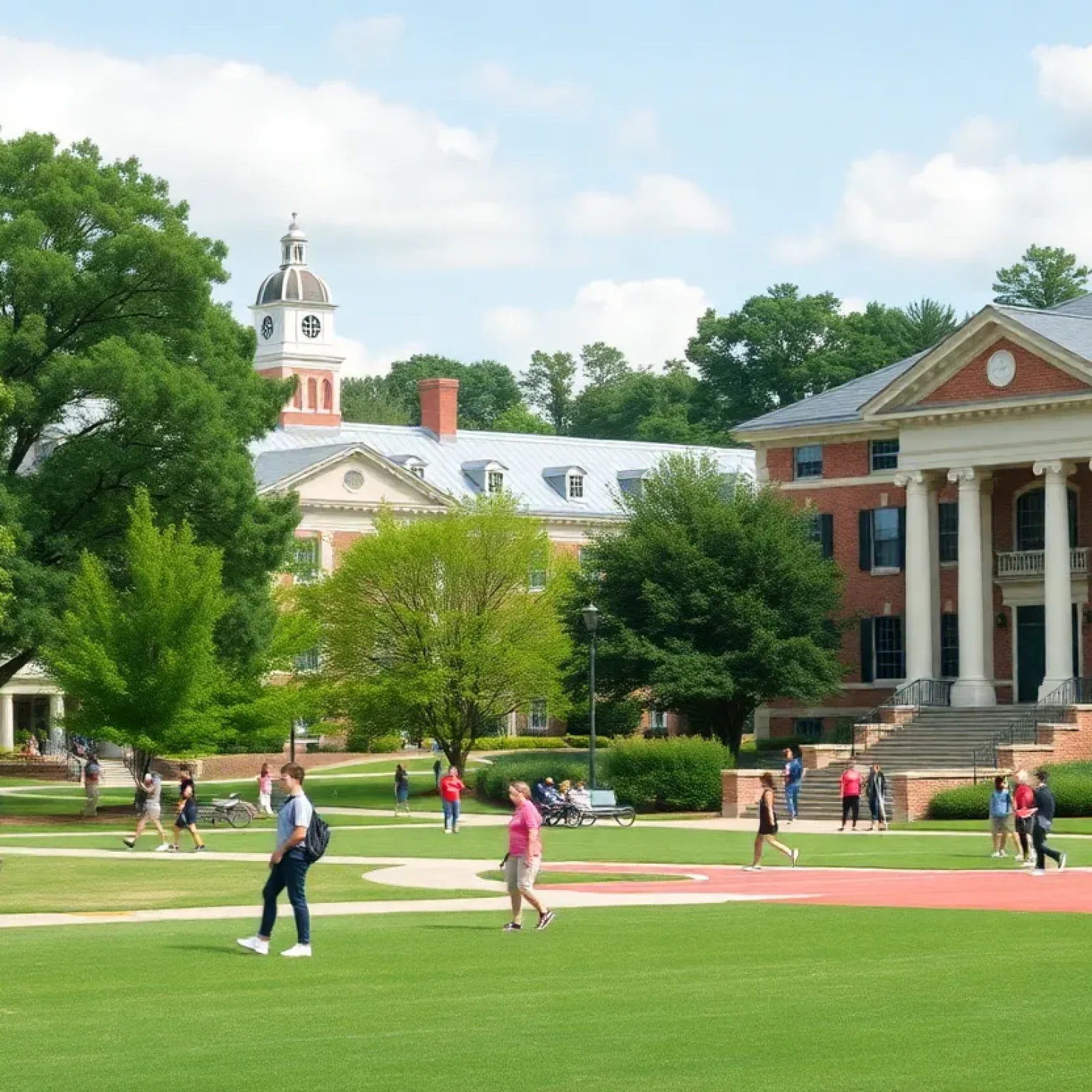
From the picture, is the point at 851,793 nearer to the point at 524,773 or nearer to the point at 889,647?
the point at 524,773

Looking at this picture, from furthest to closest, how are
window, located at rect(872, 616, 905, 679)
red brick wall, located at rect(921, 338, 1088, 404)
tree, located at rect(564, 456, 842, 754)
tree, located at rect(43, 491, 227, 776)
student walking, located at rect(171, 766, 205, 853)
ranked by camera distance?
window, located at rect(872, 616, 905, 679)
tree, located at rect(564, 456, 842, 754)
red brick wall, located at rect(921, 338, 1088, 404)
tree, located at rect(43, 491, 227, 776)
student walking, located at rect(171, 766, 205, 853)

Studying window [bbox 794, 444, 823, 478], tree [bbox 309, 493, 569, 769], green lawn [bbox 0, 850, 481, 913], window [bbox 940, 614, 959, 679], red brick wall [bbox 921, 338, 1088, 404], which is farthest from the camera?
window [bbox 794, 444, 823, 478]

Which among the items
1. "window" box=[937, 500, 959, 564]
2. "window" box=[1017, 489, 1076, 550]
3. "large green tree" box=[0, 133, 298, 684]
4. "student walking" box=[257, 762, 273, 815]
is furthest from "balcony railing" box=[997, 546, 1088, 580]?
"student walking" box=[257, 762, 273, 815]

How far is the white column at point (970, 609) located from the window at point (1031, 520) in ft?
8.23

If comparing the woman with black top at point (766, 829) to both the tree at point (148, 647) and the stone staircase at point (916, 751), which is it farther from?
the tree at point (148, 647)

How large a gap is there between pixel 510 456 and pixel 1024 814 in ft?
250

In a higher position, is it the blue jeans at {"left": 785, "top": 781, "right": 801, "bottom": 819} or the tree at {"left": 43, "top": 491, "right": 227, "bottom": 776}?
the tree at {"left": 43, "top": 491, "right": 227, "bottom": 776}

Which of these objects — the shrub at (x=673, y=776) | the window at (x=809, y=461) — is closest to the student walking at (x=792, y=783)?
the shrub at (x=673, y=776)

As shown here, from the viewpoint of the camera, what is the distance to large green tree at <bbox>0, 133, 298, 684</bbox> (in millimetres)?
59250

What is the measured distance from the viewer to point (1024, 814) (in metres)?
36.2

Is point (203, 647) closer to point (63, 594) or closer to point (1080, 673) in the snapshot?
point (63, 594)

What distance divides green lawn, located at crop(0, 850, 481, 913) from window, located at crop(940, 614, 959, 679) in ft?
112

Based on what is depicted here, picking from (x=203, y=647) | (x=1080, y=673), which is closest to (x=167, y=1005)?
(x=203, y=647)

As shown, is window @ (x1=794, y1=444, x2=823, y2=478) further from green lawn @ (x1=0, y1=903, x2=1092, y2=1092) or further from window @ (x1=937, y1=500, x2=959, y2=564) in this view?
green lawn @ (x1=0, y1=903, x2=1092, y2=1092)
